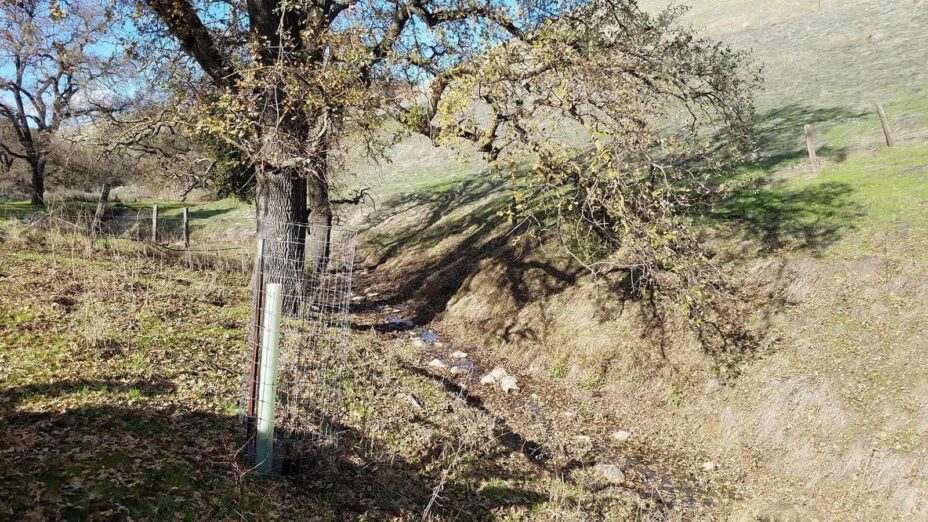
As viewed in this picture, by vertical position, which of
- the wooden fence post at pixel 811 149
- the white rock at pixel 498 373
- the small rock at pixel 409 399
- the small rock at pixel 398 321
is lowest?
the white rock at pixel 498 373

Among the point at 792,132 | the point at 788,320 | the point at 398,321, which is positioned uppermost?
the point at 792,132

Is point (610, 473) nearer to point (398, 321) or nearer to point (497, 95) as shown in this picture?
point (497, 95)

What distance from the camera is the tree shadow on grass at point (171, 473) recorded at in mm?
4602

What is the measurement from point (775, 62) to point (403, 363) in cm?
3058

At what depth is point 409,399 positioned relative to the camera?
8.98 m

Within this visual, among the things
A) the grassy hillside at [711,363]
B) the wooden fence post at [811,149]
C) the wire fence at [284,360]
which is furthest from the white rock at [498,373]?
the wooden fence post at [811,149]

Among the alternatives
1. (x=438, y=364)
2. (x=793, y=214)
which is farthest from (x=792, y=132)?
(x=438, y=364)

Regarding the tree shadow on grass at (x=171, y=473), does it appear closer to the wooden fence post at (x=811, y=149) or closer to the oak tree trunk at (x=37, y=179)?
the wooden fence post at (x=811, y=149)

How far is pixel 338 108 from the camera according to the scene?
33.1ft

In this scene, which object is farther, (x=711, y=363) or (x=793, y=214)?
(x=793, y=214)

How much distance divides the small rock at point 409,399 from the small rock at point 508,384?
8.91ft

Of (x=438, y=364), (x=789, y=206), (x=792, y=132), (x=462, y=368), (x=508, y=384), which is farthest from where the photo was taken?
(x=792, y=132)

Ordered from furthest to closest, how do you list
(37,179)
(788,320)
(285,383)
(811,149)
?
(37,179), (811,149), (788,320), (285,383)

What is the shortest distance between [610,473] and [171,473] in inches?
241
